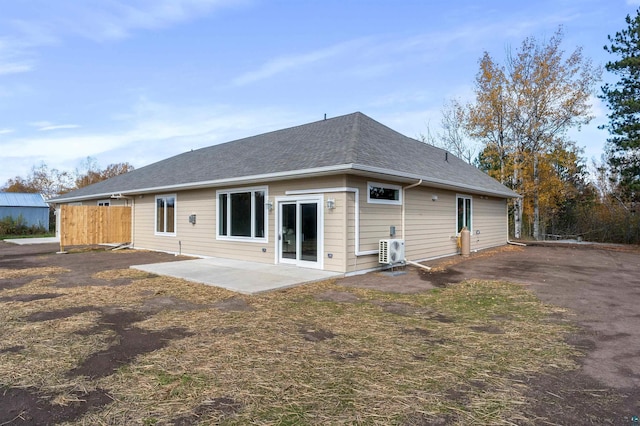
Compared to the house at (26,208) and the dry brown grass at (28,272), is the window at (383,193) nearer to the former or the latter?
the dry brown grass at (28,272)

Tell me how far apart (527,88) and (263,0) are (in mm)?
17791

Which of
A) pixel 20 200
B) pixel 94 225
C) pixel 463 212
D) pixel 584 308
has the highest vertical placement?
pixel 20 200

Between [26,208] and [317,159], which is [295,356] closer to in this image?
[317,159]

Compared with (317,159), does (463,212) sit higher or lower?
lower

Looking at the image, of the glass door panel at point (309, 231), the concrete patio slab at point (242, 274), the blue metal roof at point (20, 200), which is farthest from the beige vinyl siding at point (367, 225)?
the blue metal roof at point (20, 200)

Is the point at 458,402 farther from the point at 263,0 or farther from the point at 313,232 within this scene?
the point at 263,0

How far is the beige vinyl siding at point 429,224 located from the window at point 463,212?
0.35 meters

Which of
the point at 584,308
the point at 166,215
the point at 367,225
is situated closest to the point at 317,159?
the point at 367,225

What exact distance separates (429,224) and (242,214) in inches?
226

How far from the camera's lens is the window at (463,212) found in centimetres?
1305

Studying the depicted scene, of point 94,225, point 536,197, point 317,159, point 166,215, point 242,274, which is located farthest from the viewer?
point 536,197

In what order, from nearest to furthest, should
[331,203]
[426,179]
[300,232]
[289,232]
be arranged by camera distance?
[331,203]
[300,232]
[289,232]
[426,179]

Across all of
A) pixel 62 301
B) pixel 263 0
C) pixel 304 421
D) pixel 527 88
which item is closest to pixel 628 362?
pixel 304 421

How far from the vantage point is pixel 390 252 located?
885cm
